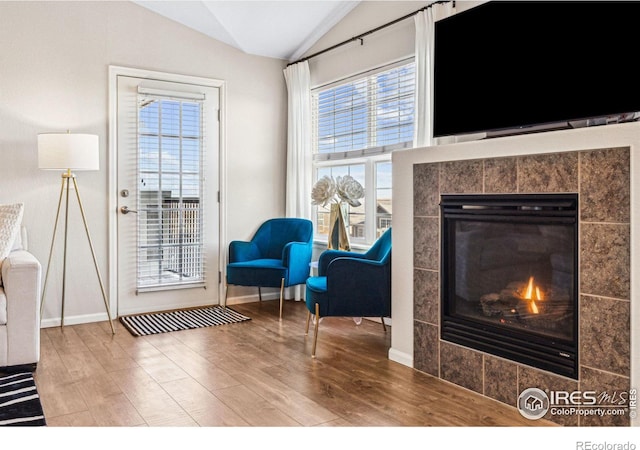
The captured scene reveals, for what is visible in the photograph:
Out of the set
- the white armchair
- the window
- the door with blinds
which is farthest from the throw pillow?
the window

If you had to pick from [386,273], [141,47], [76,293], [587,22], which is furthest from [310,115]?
[587,22]

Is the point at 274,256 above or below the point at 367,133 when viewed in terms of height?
below

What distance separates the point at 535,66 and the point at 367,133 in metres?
1.91

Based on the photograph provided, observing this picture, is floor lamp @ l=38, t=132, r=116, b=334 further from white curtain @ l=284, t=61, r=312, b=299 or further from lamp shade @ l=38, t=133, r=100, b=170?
white curtain @ l=284, t=61, r=312, b=299

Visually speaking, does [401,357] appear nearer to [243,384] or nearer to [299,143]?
[243,384]

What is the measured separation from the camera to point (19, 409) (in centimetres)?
242

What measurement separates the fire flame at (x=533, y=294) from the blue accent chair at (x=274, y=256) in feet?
7.60

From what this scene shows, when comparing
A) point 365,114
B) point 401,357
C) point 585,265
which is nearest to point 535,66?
point 585,265

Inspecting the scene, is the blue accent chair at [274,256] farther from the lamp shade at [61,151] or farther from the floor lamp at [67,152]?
the lamp shade at [61,151]

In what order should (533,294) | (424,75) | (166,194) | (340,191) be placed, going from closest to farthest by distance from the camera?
(533,294) < (424,75) < (340,191) < (166,194)

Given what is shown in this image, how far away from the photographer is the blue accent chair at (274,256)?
4.43 meters

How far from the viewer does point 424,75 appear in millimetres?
3568
